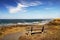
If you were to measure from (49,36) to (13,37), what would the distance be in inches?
28.6

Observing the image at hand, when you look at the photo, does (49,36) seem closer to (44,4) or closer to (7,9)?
(44,4)

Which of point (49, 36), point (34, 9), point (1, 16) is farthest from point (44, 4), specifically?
point (1, 16)

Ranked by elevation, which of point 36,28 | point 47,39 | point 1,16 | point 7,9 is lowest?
point 47,39

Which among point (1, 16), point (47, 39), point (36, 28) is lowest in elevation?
point (47, 39)

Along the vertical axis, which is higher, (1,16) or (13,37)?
(1,16)

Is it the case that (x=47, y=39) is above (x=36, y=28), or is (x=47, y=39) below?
below

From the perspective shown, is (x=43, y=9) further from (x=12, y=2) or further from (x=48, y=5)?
(x=12, y=2)

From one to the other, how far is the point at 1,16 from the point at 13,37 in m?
0.49

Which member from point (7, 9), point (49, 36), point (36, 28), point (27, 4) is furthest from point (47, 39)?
point (7, 9)

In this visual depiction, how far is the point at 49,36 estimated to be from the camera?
2266mm

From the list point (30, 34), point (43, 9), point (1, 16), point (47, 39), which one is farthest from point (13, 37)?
point (43, 9)

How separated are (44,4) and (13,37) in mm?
921

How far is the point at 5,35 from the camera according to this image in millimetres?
2238

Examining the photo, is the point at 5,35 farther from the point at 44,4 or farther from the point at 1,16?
the point at 44,4
